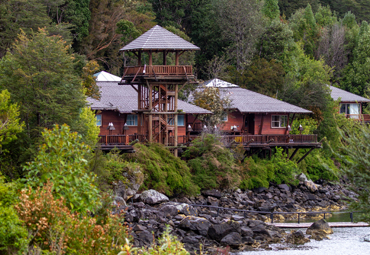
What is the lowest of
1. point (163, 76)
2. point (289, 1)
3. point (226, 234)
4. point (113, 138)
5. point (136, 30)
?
point (226, 234)

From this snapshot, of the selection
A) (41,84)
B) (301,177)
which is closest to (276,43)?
(301,177)

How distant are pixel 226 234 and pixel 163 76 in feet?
46.6

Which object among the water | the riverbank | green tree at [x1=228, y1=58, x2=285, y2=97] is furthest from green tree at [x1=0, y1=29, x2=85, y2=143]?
green tree at [x1=228, y1=58, x2=285, y2=97]

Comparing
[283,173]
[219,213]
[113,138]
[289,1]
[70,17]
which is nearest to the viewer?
[219,213]

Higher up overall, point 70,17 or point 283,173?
point 70,17

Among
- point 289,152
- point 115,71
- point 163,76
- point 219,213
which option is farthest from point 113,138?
point 115,71

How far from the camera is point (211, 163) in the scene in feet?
125

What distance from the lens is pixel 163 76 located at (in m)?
36.7

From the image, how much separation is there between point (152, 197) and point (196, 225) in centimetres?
488

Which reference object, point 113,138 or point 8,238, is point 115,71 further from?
point 8,238

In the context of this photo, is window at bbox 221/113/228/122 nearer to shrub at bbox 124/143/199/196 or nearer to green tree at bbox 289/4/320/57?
shrub at bbox 124/143/199/196

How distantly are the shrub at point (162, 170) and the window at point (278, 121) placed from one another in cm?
1453

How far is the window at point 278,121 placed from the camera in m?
47.8

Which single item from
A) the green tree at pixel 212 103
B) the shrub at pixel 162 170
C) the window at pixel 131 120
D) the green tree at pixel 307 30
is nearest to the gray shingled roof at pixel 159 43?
the window at pixel 131 120
